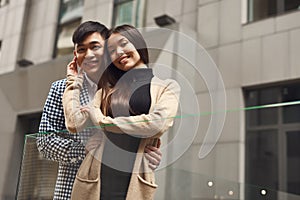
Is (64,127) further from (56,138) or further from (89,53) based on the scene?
(89,53)

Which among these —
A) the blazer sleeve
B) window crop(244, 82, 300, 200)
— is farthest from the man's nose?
window crop(244, 82, 300, 200)

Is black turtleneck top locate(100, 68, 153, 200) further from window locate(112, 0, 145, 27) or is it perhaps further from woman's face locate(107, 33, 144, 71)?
window locate(112, 0, 145, 27)

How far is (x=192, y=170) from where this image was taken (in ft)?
4.15

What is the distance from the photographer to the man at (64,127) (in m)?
1.13

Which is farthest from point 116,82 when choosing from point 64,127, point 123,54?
point 64,127

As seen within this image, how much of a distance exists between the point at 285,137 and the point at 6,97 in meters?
3.07

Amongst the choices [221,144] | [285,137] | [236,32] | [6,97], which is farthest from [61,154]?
[6,97]

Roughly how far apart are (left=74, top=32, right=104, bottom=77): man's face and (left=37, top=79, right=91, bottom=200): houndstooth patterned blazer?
5 centimetres

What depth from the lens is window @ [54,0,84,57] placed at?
15.7 feet

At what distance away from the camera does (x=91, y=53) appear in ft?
4.07

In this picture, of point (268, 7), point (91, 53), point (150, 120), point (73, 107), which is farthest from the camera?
point (268, 7)

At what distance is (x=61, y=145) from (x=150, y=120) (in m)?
0.26

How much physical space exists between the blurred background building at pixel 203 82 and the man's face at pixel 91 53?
302 millimetres

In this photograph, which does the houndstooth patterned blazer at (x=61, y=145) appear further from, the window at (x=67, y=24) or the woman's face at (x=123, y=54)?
the window at (x=67, y=24)
